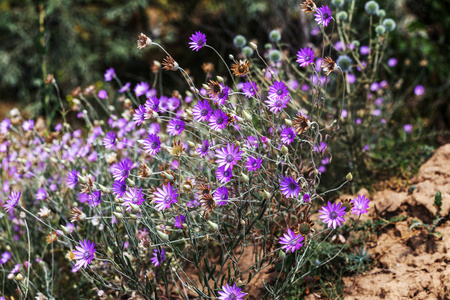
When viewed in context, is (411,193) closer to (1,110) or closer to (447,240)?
(447,240)

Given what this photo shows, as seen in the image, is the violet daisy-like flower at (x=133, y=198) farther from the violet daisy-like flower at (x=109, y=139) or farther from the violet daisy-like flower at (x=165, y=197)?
the violet daisy-like flower at (x=109, y=139)

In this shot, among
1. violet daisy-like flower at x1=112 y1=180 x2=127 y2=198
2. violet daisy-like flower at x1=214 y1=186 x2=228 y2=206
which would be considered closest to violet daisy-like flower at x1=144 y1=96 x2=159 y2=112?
violet daisy-like flower at x1=112 y1=180 x2=127 y2=198

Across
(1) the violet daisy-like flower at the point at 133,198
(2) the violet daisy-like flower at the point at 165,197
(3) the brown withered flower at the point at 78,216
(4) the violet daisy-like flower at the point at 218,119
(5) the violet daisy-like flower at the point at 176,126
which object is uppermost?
(4) the violet daisy-like flower at the point at 218,119

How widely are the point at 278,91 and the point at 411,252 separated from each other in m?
1.06

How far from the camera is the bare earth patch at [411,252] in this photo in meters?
1.91

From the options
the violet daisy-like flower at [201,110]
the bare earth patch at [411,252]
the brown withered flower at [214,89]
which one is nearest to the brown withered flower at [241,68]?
the brown withered flower at [214,89]

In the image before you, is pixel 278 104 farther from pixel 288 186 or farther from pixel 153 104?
pixel 153 104

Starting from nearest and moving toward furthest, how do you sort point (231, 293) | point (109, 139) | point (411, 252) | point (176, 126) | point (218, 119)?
point (231, 293)
point (218, 119)
point (176, 126)
point (109, 139)
point (411, 252)

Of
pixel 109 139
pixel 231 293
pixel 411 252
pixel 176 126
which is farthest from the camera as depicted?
pixel 411 252

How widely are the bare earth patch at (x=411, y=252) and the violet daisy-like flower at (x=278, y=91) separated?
3.09 ft

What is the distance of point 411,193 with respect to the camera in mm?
2455

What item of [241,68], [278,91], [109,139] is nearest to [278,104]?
[278,91]

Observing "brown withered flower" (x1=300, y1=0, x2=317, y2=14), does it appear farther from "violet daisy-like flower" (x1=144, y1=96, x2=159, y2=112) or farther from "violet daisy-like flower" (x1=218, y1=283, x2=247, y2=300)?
"violet daisy-like flower" (x1=218, y1=283, x2=247, y2=300)

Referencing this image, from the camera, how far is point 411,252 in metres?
2.12
